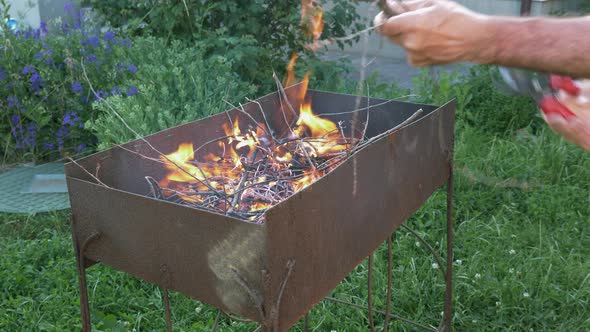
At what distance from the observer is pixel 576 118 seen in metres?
1.59

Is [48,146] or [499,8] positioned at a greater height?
[499,8]

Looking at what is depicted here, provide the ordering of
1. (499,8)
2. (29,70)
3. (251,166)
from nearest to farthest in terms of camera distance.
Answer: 1. (251,166)
2. (29,70)
3. (499,8)

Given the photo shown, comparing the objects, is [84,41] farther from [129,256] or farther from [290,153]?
[129,256]

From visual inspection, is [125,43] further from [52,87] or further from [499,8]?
[499,8]

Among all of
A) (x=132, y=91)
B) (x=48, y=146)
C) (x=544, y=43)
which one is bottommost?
(x=48, y=146)

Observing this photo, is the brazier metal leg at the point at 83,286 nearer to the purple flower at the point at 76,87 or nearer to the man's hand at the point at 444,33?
the man's hand at the point at 444,33

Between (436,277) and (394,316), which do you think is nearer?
(394,316)

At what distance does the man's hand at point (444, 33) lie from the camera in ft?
4.49

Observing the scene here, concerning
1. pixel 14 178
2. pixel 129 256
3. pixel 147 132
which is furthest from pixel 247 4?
pixel 129 256

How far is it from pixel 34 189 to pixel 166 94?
125cm

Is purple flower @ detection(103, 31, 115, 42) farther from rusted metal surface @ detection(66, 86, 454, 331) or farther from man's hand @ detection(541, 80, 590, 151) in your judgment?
man's hand @ detection(541, 80, 590, 151)

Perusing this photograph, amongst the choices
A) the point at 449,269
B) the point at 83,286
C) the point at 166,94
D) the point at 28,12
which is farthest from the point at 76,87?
the point at 449,269

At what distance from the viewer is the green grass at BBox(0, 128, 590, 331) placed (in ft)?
9.57

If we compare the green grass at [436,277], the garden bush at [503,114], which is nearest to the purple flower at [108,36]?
the green grass at [436,277]
